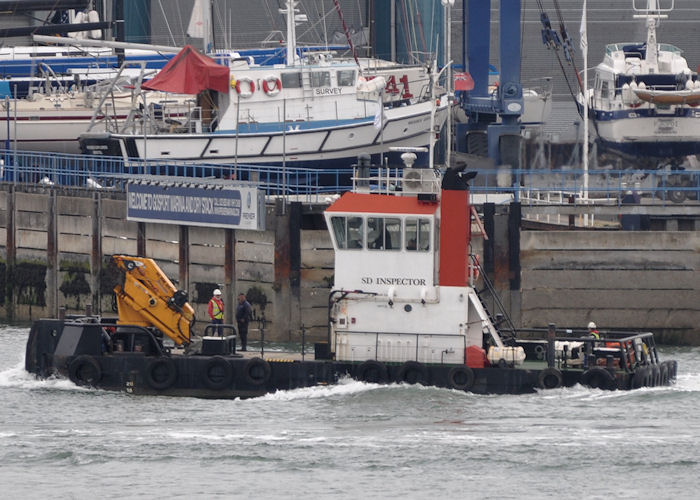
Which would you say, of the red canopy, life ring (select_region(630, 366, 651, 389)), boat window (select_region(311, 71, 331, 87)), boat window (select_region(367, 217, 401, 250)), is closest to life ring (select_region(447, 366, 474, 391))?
boat window (select_region(367, 217, 401, 250))

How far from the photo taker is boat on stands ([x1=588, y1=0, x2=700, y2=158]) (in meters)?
48.9

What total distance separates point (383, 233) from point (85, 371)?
18.8 ft

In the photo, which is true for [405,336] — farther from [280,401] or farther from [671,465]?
[671,465]

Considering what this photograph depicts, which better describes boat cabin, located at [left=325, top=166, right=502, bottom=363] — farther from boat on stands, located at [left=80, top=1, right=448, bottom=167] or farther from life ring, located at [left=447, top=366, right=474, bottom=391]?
boat on stands, located at [left=80, top=1, right=448, bottom=167]

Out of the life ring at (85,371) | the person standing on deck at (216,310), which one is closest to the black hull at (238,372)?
the life ring at (85,371)

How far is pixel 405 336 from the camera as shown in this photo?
2842cm

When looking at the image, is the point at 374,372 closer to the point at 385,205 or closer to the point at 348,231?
the point at 348,231

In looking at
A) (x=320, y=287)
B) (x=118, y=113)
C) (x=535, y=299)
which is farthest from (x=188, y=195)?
(x=118, y=113)

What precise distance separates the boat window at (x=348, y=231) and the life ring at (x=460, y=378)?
2.61 meters

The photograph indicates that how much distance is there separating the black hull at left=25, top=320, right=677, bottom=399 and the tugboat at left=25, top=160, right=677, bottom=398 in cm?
2

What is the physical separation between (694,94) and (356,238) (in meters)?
22.8

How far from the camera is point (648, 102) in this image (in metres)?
49.3

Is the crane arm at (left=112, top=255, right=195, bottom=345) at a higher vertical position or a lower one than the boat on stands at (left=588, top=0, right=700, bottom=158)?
lower

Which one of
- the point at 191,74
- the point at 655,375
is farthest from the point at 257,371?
the point at 191,74
